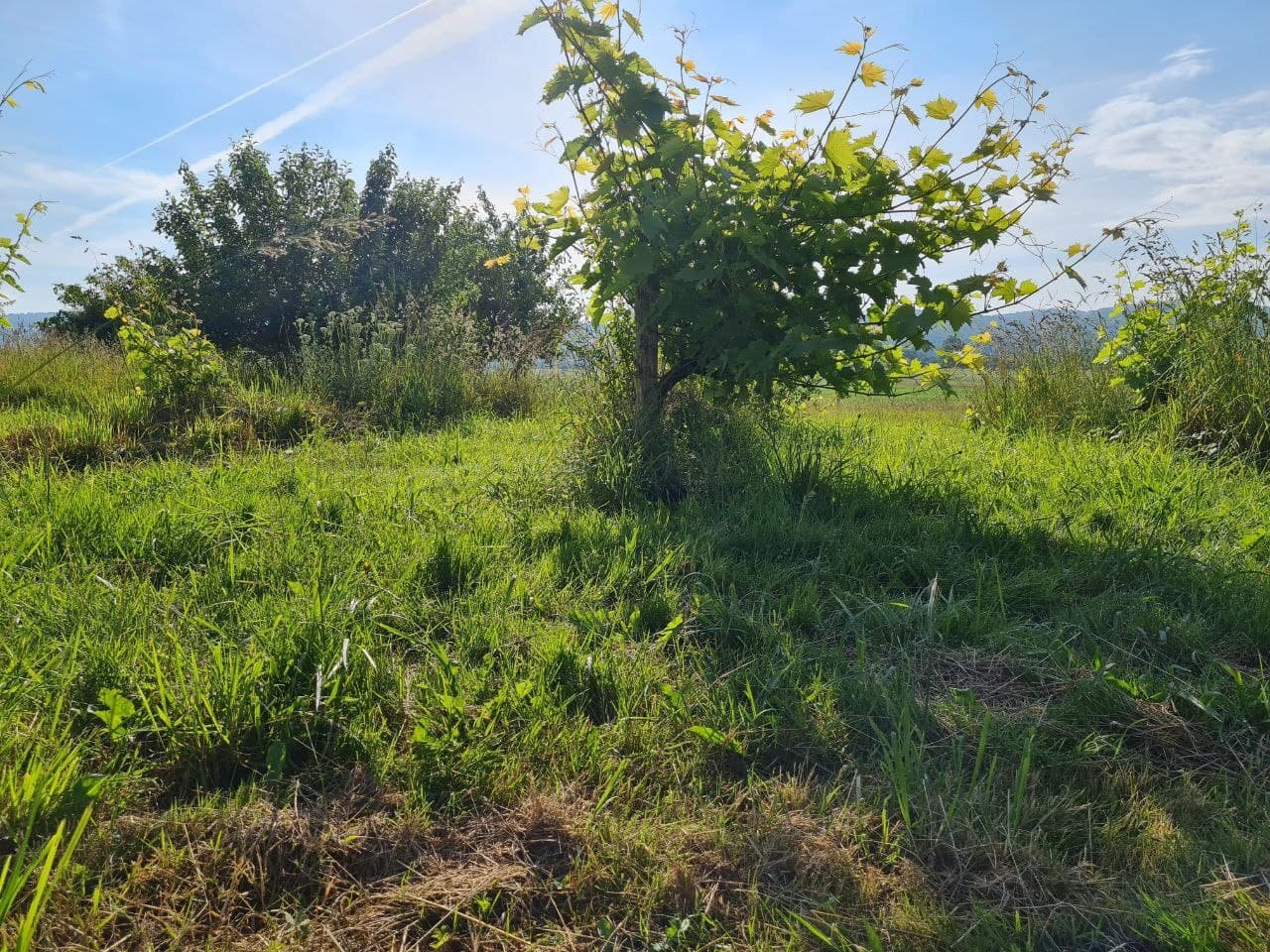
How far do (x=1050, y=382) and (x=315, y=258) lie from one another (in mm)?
10793

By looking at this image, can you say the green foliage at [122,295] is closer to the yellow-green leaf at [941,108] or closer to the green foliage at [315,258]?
the green foliage at [315,258]

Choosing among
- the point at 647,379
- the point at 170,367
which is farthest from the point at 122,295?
the point at 647,379

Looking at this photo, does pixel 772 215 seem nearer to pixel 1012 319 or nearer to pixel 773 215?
pixel 773 215

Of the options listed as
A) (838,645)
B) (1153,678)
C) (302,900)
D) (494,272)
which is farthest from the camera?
(494,272)

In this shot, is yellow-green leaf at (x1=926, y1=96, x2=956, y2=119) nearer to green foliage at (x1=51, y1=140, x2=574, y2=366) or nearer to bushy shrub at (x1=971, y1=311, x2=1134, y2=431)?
bushy shrub at (x1=971, y1=311, x2=1134, y2=431)

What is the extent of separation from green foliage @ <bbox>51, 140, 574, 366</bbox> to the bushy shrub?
6.12m

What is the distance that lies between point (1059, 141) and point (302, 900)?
13.7 ft

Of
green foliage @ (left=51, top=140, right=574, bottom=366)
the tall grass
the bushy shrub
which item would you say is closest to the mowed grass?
the bushy shrub

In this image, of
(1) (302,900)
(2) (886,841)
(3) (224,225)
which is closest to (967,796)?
(2) (886,841)

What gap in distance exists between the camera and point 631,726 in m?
1.93

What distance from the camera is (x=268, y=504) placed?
328 cm

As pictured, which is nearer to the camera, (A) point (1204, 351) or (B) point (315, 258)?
(A) point (1204, 351)

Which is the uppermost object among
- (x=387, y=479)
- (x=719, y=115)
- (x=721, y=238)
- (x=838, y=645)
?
(x=719, y=115)

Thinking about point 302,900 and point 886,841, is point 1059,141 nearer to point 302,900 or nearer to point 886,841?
point 886,841
